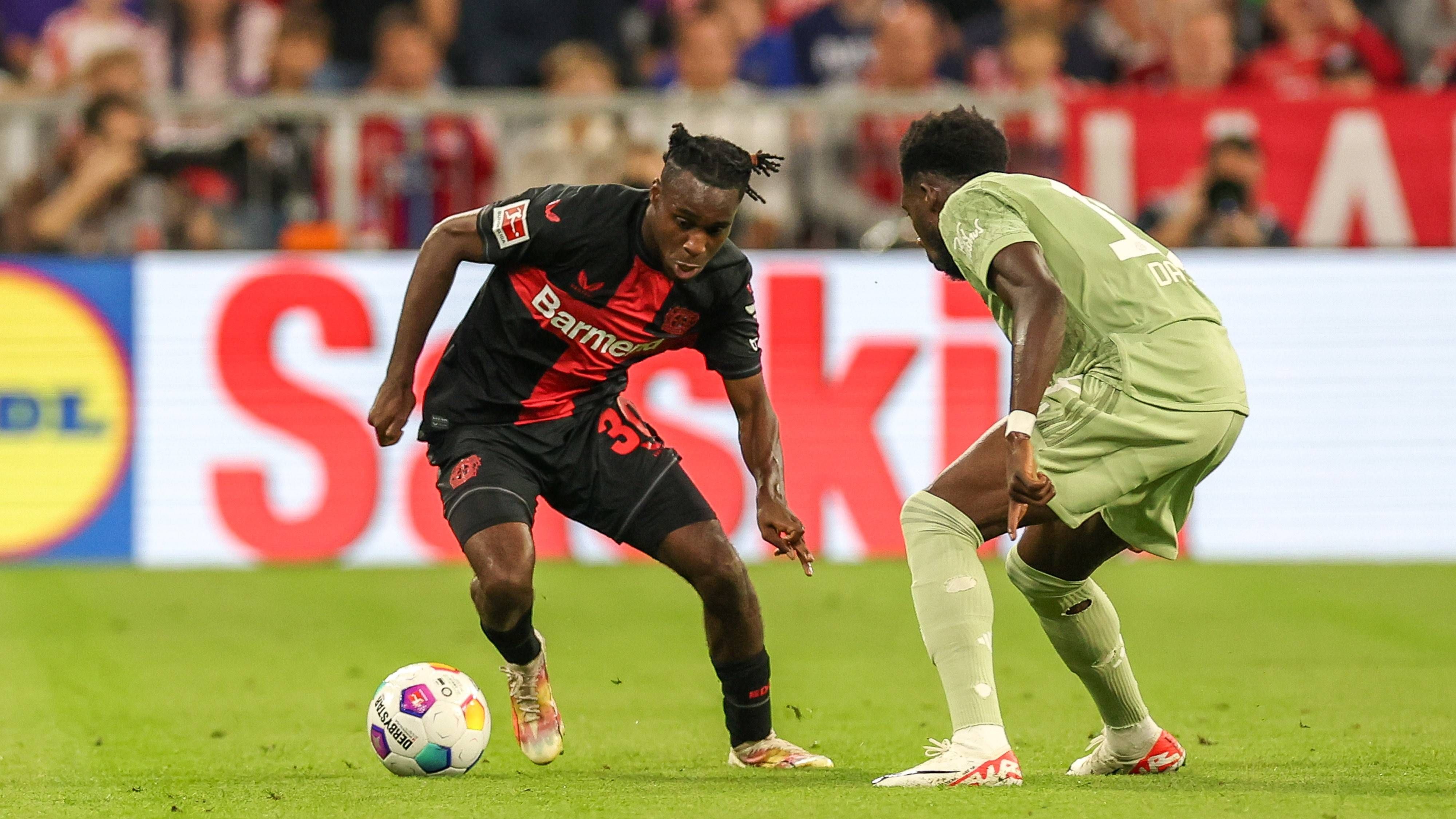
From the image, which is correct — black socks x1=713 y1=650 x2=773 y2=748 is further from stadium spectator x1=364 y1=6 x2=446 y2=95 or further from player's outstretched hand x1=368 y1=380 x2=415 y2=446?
stadium spectator x1=364 y1=6 x2=446 y2=95

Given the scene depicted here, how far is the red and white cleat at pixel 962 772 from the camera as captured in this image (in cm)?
537

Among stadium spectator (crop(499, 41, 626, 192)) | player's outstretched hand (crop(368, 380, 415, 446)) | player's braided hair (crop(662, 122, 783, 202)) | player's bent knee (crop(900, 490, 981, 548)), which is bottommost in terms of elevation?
player's bent knee (crop(900, 490, 981, 548))

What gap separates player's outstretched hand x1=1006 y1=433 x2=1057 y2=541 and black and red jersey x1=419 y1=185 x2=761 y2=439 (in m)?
1.31

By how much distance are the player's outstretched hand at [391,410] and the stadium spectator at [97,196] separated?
22.1 ft

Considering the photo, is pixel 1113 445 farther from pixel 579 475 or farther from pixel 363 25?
pixel 363 25

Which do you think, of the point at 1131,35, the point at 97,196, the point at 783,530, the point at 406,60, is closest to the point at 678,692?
the point at 783,530

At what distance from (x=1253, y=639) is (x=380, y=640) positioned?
414 centimetres

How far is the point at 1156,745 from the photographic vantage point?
5973 millimetres

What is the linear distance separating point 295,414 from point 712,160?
22.1 feet

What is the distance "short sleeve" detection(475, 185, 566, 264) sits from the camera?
6254 millimetres

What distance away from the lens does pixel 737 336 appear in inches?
249

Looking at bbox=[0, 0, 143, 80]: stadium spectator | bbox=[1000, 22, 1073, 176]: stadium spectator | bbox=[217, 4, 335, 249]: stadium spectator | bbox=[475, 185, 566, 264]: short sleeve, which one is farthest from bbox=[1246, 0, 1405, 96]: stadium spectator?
bbox=[475, 185, 566, 264]: short sleeve

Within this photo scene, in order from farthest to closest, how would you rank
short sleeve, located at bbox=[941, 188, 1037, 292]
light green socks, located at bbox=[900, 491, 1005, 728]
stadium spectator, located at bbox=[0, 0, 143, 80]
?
stadium spectator, located at bbox=[0, 0, 143, 80], light green socks, located at bbox=[900, 491, 1005, 728], short sleeve, located at bbox=[941, 188, 1037, 292]

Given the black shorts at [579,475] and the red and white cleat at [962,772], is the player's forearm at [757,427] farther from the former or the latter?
the red and white cleat at [962,772]
